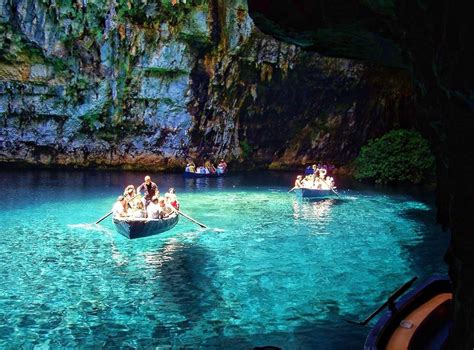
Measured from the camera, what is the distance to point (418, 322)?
20.0 feet

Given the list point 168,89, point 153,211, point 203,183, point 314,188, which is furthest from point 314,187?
point 168,89

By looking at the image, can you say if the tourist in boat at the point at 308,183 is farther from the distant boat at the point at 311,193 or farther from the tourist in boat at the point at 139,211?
the tourist in boat at the point at 139,211

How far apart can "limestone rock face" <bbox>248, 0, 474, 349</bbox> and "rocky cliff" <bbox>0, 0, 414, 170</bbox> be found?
1217 inches

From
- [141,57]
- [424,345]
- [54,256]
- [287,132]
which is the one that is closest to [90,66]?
[141,57]

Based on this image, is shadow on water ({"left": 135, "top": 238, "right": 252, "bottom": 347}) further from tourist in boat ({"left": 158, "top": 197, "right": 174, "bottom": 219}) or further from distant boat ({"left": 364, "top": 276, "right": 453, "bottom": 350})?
distant boat ({"left": 364, "top": 276, "right": 453, "bottom": 350})

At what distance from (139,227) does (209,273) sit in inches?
165

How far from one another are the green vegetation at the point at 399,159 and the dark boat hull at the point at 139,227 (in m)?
24.1

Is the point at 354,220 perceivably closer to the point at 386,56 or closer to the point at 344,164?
the point at 386,56

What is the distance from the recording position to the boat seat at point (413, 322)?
559 cm

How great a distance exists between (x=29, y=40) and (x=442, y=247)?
107 ft

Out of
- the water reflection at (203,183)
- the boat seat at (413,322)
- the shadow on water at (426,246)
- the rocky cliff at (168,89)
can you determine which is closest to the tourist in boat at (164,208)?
the shadow on water at (426,246)

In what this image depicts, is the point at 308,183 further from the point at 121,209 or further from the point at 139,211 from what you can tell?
the point at 121,209

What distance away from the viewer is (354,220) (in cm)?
1959

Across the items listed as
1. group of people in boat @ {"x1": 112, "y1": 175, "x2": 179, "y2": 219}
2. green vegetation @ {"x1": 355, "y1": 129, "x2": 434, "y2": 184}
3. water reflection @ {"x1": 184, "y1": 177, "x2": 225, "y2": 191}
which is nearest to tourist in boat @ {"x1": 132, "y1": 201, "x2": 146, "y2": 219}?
group of people in boat @ {"x1": 112, "y1": 175, "x2": 179, "y2": 219}
